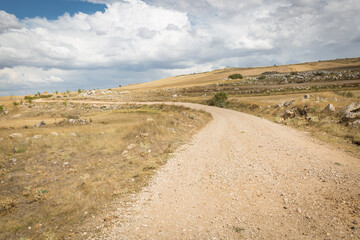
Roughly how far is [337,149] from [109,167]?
503 inches

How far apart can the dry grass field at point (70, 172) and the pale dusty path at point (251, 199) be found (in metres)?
1.38

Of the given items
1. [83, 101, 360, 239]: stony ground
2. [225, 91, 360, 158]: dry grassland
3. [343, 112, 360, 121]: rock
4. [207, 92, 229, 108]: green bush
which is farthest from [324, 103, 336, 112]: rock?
[207, 92, 229, 108]: green bush

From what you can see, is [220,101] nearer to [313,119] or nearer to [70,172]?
[313,119]

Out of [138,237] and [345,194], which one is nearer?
[138,237]

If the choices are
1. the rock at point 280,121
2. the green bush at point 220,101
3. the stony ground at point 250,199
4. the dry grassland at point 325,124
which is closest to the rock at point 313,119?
the dry grassland at point 325,124

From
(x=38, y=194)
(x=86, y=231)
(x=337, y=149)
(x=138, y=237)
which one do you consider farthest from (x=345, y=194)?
(x=38, y=194)

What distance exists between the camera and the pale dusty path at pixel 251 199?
5098mm

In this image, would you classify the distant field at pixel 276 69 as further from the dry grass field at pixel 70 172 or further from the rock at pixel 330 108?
the dry grass field at pixel 70 172

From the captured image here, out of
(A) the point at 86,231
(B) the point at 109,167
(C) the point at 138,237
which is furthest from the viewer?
(B) the point at 109,167

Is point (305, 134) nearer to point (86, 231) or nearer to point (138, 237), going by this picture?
point (138, 237)

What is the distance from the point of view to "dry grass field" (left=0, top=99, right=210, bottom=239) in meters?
6.68

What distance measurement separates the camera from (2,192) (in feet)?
30.6

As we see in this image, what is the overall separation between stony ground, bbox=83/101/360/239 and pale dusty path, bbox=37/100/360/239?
24 millimetres

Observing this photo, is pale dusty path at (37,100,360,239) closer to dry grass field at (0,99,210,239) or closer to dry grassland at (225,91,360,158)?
dry grass field at (0,99,210,239)
